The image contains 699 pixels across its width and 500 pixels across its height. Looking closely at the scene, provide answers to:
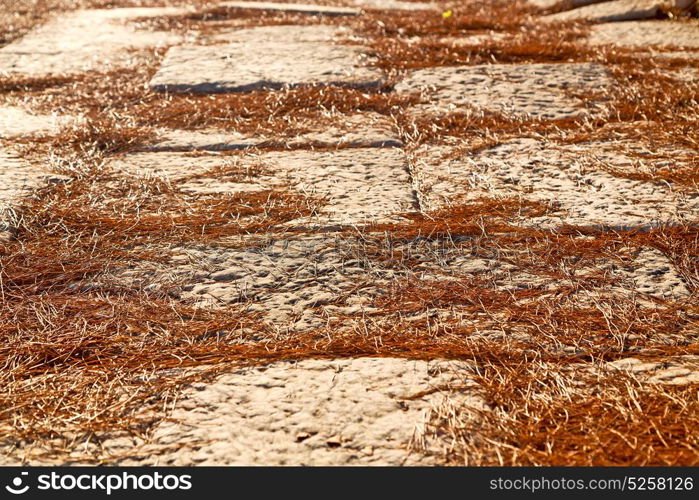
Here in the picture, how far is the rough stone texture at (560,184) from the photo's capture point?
2.33 meters

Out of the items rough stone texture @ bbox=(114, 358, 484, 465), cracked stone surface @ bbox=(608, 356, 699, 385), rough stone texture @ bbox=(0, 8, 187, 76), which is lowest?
cracked stone surface @ bbox=(608, 356, 699, 385)

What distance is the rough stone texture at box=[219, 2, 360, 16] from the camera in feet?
17.4

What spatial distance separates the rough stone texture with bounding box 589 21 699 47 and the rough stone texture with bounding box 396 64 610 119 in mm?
689

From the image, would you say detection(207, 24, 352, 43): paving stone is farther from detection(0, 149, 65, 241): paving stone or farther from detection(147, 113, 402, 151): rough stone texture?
detection(0, 149, 65, 241): paving stone

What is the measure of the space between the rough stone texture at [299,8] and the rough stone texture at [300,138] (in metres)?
2.43

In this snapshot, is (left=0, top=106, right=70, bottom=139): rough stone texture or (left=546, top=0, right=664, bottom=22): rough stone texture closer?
(left=0, top=106, right=70, bottom=139): rough stone texture

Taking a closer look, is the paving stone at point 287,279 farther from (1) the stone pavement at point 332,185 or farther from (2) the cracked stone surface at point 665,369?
(2) the cracked stone surface at point 665,369

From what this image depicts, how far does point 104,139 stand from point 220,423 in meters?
1.87

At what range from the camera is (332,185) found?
2.59 meters

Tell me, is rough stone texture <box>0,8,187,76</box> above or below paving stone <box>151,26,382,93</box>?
above

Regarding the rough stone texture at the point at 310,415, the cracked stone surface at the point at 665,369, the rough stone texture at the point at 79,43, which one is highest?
the rough stone texture at the point at 79,43

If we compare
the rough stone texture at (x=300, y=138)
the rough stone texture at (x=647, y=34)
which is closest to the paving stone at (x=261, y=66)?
the rough stone texture at (x=300, y=138)

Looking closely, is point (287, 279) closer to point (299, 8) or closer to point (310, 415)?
point (310, 415)

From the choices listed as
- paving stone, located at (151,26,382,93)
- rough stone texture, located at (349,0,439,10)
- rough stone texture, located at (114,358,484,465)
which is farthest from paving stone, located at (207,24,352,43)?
rough stone texture, located at (114,358,484,465)
